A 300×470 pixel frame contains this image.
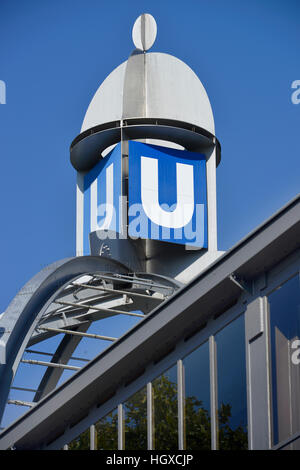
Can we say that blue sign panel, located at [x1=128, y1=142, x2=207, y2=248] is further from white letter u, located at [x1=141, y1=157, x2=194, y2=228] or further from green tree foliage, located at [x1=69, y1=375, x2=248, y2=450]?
green tree foliage, located at [x1=69, y1=375, x2=248, y2=450]

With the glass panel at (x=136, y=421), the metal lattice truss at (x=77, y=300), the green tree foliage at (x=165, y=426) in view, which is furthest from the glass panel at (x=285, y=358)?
the metal lattice truss at (x=77, y=300)

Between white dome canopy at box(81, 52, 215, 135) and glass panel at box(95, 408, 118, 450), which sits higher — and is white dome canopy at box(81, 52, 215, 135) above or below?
above

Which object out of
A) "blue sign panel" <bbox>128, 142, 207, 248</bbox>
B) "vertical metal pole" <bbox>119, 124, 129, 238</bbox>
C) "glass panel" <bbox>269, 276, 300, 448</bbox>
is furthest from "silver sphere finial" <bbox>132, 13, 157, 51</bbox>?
"glass panel" <bbox>269, 276, 300, 448</bbox>

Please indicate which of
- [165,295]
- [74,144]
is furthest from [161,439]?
[74,144]

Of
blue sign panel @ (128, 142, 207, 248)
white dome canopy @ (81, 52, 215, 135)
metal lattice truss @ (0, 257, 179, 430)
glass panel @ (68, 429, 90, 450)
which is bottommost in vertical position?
glass panel @ (68, 429, 90, 450)

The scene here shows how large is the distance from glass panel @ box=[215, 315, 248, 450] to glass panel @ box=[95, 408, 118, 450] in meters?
2.19

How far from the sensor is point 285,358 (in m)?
16.3

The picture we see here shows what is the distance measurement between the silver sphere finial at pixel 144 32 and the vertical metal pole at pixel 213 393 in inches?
1120

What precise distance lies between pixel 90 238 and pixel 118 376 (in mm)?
24610

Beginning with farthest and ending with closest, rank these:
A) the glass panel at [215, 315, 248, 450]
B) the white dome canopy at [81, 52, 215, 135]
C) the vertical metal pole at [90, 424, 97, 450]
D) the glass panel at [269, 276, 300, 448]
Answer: the white dome canopy at [81, 52, 215, 135]
the vertical metal pole at [90, 424, 97, 450]
the glass panel at [215, 315, 248, 450]
the glass panel at [269, 276, 300, 448]

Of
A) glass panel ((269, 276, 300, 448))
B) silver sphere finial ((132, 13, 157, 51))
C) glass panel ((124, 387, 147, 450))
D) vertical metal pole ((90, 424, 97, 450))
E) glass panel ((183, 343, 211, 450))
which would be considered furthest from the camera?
silver sphere finial ((132, 13, 157, 51))

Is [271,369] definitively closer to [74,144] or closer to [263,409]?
[263,409]

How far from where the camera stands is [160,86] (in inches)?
1673

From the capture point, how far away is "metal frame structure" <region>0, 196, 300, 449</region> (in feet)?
54.0
